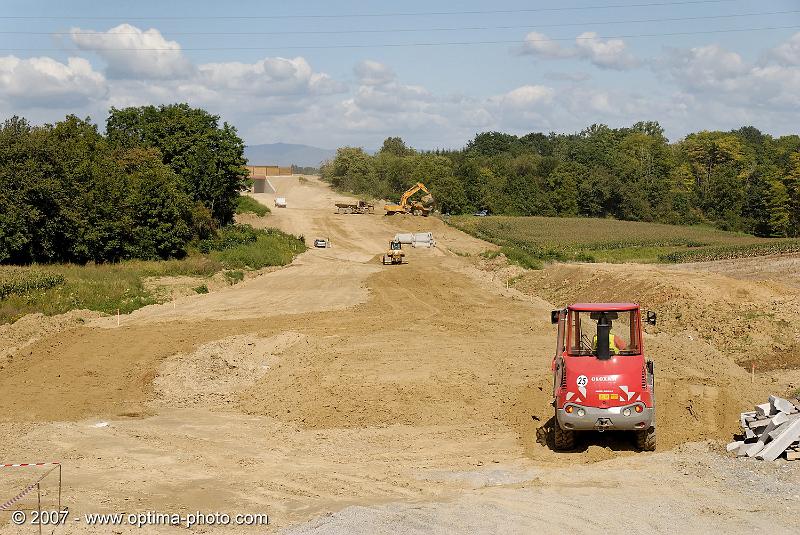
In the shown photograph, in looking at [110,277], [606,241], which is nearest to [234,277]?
[110,277]

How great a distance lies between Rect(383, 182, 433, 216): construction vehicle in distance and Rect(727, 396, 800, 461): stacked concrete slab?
7067 cm

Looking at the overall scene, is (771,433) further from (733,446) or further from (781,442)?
(733,446)

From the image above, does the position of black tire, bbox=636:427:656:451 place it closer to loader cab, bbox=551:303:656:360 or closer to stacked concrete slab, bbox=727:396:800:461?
stacked concrete slab, bbox=727:396:800:461

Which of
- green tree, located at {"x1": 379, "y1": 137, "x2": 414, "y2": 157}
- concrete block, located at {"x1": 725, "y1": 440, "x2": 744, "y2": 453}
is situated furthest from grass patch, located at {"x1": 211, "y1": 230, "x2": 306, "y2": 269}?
green tree, located at {"x1": 379, "y1": 137, "x2": 414, "y2": 157}

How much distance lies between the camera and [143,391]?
79.4 ft

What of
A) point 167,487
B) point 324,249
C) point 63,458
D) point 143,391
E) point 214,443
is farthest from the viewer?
point 324,249

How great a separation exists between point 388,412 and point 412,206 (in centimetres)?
6912

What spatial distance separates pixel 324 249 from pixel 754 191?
6595cm

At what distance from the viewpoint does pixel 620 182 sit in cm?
12144

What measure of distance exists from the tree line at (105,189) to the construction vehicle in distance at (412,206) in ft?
85.9

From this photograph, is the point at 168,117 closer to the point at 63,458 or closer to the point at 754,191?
the point at 63,458

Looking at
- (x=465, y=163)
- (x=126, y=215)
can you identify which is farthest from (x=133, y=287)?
(x=465, y=163)

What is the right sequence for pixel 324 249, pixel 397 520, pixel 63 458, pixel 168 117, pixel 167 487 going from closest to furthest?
1. pixel 397 520
2. pixel 167 487
3. pixel 63 458
4. pixel 168 117
5. pixel 324 249

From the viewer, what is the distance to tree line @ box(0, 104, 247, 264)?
45.0m
